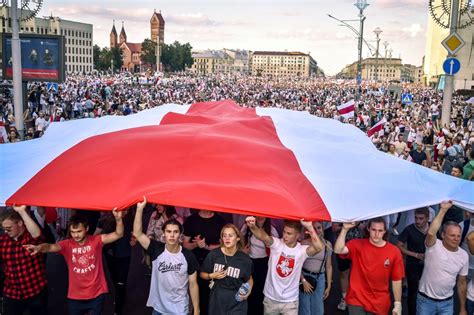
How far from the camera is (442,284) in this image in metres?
4.87

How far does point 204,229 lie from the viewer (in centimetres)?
546

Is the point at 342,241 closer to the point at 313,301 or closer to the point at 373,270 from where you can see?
the point at 373,270

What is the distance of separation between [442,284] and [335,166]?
1.85 m

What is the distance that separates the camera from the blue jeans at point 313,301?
5309mm

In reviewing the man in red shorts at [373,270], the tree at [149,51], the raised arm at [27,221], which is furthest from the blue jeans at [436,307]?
the tree at [149,51]

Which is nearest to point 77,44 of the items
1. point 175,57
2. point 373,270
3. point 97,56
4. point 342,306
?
point 97,56

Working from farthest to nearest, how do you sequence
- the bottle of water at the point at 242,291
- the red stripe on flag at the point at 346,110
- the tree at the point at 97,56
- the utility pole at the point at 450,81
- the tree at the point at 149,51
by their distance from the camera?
the tree at the point at 149,51
the tree at the point at 97,56
the red stripe on flag at the point at 346,110
the utility pole at the point at 450,81
the bottle of water at the point at 242,291

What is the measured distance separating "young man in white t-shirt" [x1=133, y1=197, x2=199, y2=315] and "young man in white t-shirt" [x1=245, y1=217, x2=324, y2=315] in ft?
2.28

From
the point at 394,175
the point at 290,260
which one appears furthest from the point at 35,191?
the point at 394,175

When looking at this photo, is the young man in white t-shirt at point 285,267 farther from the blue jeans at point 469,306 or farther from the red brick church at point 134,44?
the red brick church at point 134,44

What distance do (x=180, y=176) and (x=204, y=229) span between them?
2.26 ft

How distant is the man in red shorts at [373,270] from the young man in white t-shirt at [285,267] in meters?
0.36

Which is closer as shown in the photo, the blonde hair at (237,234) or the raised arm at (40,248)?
the blonde hair at (237,234)

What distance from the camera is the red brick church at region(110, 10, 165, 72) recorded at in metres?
153
